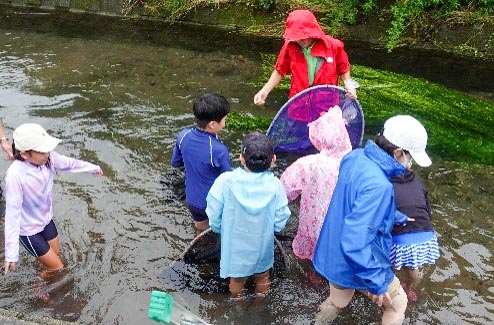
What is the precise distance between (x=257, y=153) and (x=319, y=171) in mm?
609

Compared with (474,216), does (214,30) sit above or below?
above

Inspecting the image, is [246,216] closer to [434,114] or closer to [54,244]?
[54,244]

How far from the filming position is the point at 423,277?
4.71 m

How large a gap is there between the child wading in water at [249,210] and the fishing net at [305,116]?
1218 millimetres

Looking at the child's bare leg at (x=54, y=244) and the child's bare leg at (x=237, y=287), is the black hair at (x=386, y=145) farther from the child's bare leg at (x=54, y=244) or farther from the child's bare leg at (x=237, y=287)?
the child's bare leg at (x=54, y=244)

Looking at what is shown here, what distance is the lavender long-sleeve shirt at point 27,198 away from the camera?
3.82 m

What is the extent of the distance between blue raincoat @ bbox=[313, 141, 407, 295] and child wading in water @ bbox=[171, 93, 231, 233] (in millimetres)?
1158

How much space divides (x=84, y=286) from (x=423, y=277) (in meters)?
2.91

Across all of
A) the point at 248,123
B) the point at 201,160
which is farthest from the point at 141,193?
the point at 248,123

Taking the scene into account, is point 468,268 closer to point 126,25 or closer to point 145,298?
point 145,298

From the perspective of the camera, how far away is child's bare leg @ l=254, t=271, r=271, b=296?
4.29 meters

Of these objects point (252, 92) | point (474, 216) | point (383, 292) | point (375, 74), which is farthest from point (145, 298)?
point (375, 74)

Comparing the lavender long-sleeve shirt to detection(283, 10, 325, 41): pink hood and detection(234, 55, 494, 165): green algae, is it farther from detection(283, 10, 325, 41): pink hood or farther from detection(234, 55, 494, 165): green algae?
detection(234, 55, 494, 165): green algae

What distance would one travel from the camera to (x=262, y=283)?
172 inches
